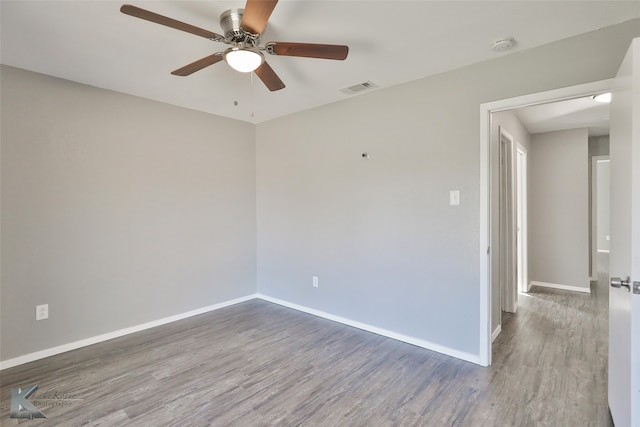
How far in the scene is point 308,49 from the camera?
6.06 ft

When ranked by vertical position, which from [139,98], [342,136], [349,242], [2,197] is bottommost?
[349,242]

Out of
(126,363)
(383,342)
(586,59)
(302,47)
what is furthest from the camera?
(383,342)

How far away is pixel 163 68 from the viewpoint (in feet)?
8.75

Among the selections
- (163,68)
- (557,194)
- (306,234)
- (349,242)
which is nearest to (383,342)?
(349,242)

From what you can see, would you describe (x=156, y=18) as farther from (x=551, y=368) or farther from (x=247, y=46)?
(x=551, y=368)

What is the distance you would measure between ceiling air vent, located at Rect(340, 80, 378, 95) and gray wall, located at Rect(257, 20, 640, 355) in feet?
0.35

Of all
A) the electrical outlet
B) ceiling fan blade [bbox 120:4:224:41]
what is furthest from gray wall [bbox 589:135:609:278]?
the electrical outlet

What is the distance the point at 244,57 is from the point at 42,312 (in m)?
2.77

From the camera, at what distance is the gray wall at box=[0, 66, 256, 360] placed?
104 inches

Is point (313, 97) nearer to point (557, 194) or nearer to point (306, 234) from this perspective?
point (306, 234)

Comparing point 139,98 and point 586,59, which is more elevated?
point 139,98

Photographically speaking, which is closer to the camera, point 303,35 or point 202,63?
point 202,63

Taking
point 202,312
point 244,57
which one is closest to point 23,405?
point 202,312

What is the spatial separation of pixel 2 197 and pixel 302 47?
8.78 feet
